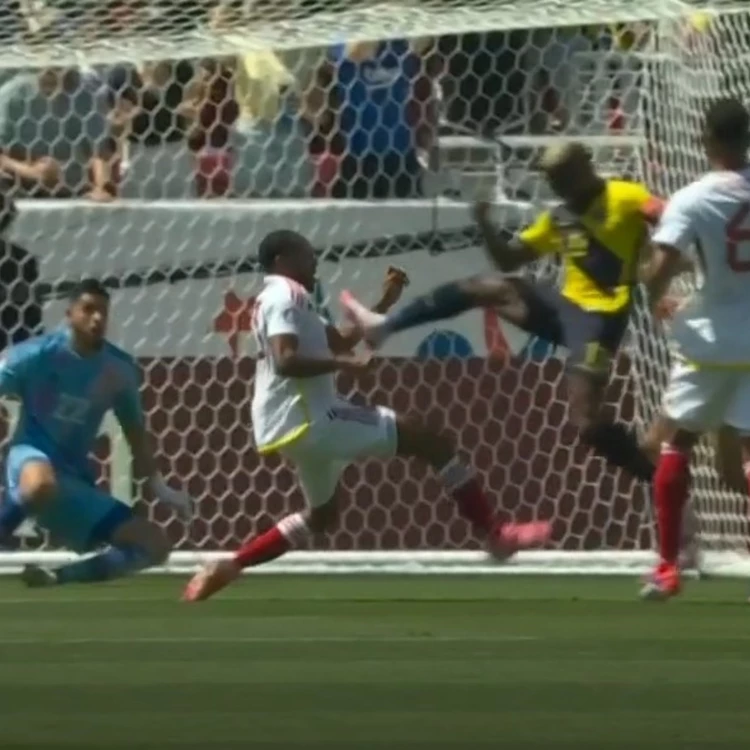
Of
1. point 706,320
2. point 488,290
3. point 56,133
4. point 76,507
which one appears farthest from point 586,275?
point 56,133

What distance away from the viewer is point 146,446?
11430mm

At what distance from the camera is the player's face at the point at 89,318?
37.1 ft

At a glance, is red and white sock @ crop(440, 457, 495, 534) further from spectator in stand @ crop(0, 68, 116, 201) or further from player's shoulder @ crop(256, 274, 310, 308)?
spectator in stand @ crop(0, 68, 116, 201)

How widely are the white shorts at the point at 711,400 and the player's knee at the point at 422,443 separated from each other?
1.05 m

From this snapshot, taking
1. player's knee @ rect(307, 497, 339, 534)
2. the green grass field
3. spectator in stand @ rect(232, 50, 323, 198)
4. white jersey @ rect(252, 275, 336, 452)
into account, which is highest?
spectator in stand @ rect(232, 50, 323, 198)

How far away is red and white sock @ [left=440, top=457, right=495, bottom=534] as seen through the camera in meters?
11.2

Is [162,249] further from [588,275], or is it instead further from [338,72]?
[588,275]

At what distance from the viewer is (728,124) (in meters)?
10.0

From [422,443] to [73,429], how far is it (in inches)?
55.7

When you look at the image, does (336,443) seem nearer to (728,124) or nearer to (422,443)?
(422,443)

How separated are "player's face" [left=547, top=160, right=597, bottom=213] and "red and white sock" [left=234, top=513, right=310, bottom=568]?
164 centimetres

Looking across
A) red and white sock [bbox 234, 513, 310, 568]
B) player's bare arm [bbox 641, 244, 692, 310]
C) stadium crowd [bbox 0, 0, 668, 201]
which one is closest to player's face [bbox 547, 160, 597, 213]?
player's bare arm [bbox 641, 244, 692, 310]

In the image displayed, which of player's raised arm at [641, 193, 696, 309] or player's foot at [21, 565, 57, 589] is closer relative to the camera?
player's raised arm at [641, 193, 696, 309]

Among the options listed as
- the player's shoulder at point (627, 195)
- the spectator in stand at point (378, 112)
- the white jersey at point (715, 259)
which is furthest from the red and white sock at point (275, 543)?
the spectator in stand at point (378, 112)
